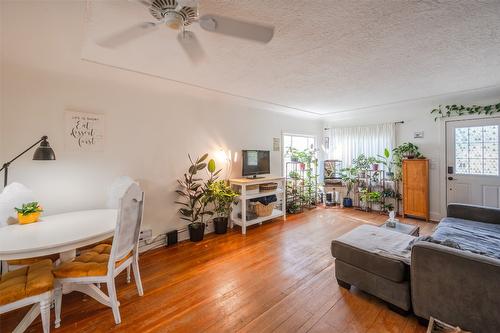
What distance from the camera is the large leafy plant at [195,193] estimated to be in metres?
3.44

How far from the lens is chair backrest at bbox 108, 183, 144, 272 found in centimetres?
171

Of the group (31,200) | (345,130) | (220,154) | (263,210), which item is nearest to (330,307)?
(263,210)

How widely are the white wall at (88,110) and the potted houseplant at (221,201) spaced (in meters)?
0.60

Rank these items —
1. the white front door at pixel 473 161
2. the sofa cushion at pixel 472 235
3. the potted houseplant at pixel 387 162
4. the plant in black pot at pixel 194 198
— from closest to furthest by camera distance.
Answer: the sofa cushion at pixel 472 235, the plant in black pot at pixel 194 198, the white front door at pixel 473 161, the potted houseplant at pixel 387 162

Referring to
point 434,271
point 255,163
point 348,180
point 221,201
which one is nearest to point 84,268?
point 221,201

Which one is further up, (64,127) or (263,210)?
(64,127)

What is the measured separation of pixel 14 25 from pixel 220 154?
9.04 feet

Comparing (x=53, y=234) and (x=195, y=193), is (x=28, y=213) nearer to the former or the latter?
(x=53, y=234)

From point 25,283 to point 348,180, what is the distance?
5.67 metres

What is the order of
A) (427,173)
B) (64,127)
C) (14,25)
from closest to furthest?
(14,25) → (64,127) → (427,173)

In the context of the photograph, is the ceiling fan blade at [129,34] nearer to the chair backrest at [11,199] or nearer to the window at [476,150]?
the chair backrest at [11,199]

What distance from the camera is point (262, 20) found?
1674 mm

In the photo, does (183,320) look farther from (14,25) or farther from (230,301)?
(14,25)

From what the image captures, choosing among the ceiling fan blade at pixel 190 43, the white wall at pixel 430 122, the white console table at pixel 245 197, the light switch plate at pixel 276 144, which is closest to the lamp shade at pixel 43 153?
the ceiling fan blade at pixel 190 43
